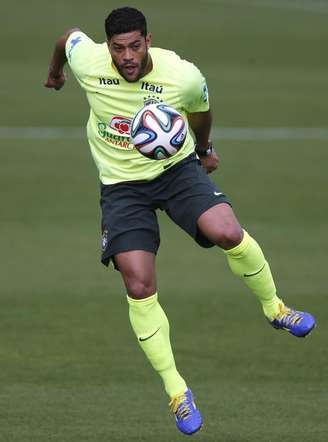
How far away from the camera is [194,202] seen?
1123 cm

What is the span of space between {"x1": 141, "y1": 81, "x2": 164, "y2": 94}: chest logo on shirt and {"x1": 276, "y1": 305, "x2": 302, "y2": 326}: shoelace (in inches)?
76.7

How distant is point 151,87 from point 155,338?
1.90 metres

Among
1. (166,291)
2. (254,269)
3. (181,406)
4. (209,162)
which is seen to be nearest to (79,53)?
(209,162)

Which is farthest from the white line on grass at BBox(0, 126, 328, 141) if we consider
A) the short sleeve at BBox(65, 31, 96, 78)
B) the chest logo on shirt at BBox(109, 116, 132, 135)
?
the chest logo on shirt at BBox(109, 116, 132, 135)

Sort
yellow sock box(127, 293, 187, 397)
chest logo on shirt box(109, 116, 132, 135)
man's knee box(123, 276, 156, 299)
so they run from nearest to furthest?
man's knee box(123, 276, 156, 299), yellow sock box(127, 293, 187, 397), chest logo on shirt box(109, 116, 132, 135)

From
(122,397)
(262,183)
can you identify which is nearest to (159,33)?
(262,183)

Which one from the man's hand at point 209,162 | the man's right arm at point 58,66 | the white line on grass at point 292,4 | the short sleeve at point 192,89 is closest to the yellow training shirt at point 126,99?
the short sleeve at point 192,89

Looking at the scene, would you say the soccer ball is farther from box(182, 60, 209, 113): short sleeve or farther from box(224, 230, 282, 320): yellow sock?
box(224, 230, 282, 320): yellow sock

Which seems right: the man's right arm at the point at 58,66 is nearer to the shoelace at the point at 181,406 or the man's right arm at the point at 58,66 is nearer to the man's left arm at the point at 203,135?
the man's left arm at the point at 203,135

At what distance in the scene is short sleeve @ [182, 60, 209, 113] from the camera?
36.9 feet

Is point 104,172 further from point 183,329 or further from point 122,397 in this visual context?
point 183,329

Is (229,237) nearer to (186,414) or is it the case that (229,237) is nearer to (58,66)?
(186,414)

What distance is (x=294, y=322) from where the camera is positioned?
1140cm

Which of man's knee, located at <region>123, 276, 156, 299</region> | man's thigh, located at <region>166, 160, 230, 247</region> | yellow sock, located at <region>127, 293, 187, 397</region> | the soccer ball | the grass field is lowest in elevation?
the grass field
